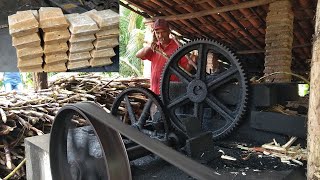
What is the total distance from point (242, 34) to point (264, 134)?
5623 mm

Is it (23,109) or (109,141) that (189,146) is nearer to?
(109,141)

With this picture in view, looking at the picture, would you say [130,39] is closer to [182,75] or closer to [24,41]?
[182,75]

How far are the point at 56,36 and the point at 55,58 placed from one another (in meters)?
0.23

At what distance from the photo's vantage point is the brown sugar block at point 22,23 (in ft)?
9.57

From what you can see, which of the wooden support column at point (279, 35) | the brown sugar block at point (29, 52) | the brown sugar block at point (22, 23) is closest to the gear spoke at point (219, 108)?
the brown sugar block at point (29, 52)


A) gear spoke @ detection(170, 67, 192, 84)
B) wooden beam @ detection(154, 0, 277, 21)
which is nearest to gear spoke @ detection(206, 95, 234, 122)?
gear spoke @ detection(170, 67, 192, 84)

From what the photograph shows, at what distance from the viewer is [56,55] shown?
313 cm

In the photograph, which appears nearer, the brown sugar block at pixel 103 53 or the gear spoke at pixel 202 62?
the gear spoke at pixel 202 62

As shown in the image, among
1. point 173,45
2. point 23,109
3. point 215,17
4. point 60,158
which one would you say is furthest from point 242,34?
point 60,158

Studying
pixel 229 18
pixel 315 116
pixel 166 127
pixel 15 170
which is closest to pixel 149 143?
pixel 315 116

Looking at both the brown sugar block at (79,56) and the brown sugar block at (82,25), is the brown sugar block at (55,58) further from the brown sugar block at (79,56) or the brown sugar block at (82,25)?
the brown sugar block at (82,25)

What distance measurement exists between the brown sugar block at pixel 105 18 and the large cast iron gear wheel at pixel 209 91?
77 centimetres

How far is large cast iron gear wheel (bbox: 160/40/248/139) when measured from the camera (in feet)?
10.1

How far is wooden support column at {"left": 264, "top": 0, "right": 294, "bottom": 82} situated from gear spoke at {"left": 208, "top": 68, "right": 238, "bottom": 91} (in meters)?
2.54
